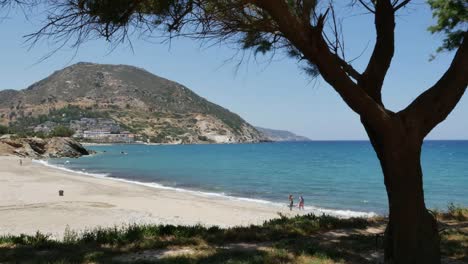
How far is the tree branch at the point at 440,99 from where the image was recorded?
4.64 meters

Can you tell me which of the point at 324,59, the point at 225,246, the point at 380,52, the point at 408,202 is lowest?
the point at 225,246

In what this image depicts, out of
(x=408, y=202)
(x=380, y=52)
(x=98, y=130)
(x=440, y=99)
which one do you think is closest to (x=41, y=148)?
(x=380, y=52)

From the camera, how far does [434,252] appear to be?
4.70m

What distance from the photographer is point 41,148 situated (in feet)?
262

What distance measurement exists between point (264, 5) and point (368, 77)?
4.76 ft

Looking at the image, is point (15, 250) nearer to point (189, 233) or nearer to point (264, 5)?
point (189, 233)

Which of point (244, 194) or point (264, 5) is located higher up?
point (264, 5)

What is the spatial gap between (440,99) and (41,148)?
83.0m

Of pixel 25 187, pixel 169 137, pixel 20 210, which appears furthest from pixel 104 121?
pixel 20 210

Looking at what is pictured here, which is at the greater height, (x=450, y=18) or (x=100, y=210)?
(x=450, y=18)

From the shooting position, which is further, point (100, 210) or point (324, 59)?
point (100, 210)

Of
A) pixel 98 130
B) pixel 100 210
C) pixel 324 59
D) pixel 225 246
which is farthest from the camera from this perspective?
pixel 98 130

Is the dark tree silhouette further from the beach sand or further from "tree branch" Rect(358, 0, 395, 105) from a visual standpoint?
the beach sand

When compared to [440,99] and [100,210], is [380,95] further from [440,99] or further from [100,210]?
[100,210]
